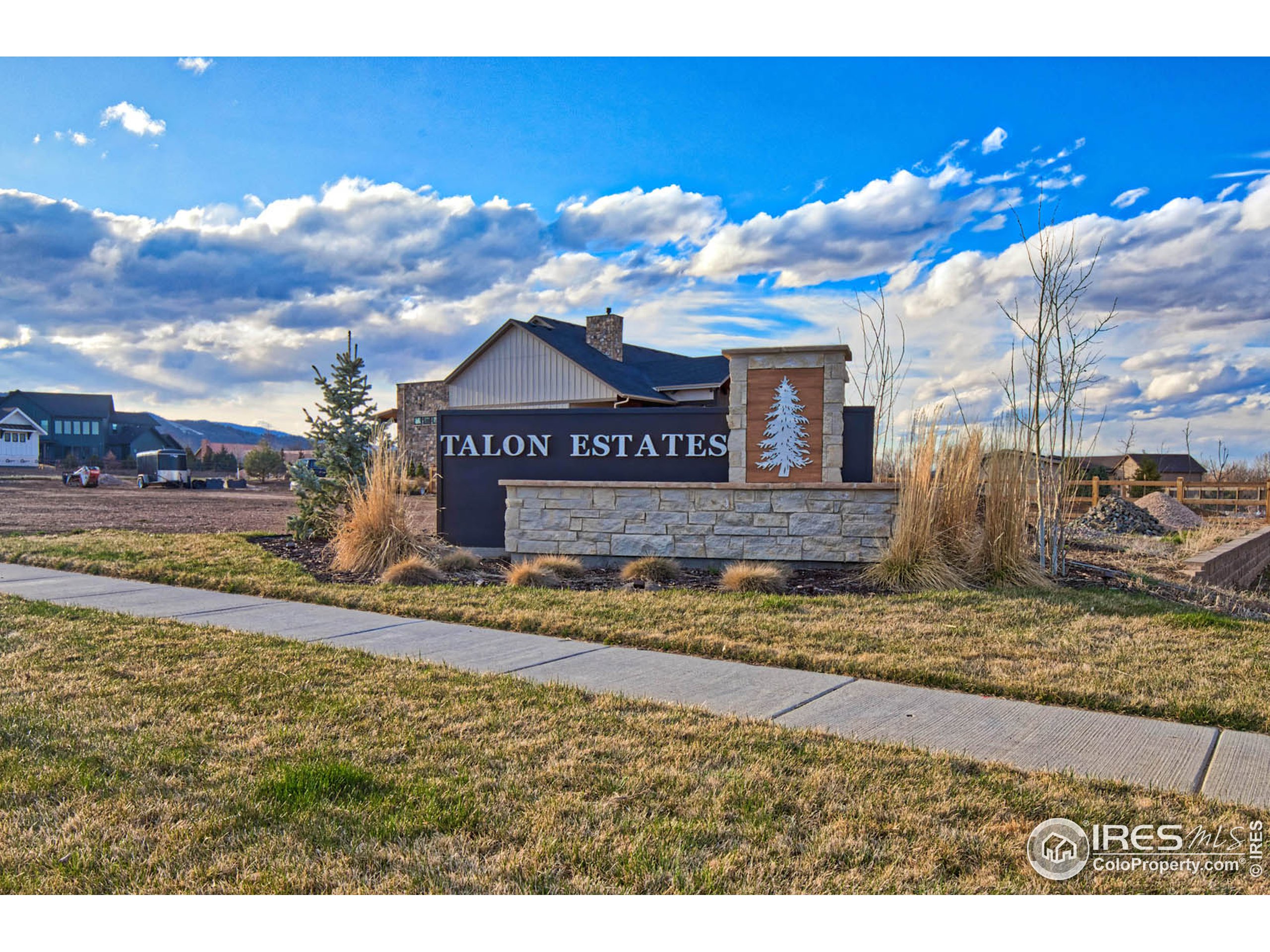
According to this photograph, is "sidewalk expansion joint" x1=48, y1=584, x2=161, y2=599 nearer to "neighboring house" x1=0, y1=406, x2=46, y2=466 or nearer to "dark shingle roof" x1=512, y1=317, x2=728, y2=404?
"dark shingle roof" x1=512, y1=317, x2=728, y2=404

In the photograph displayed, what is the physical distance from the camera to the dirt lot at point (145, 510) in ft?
47.6

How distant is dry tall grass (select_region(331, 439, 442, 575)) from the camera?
9.05 meters

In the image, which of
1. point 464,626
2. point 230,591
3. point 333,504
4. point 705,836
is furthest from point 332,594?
point 705,836

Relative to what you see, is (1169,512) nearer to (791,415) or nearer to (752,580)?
(791,415)

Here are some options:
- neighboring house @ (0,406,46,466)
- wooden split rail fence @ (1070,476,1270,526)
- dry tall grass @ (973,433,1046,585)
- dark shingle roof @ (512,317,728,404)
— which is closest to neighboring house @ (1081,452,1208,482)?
wooden split rail fence @ (1070,476,1270,526)

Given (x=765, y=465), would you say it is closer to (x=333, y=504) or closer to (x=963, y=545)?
(x=963, y=545)

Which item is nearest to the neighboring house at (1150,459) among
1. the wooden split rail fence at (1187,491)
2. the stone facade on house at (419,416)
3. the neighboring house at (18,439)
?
the wooden split rail fence at (1187,491)

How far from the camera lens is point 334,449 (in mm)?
11672

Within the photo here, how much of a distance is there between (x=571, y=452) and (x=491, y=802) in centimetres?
712

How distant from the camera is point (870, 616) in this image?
6.45 m

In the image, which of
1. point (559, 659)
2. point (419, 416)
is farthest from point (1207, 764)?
point (419, 416)

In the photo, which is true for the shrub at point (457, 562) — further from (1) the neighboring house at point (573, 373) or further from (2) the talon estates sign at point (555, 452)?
(1) the neighboring house at point (573, 373)

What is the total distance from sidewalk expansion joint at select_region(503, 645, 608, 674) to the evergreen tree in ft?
22.3

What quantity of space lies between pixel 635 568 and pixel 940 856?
19.3 ft
